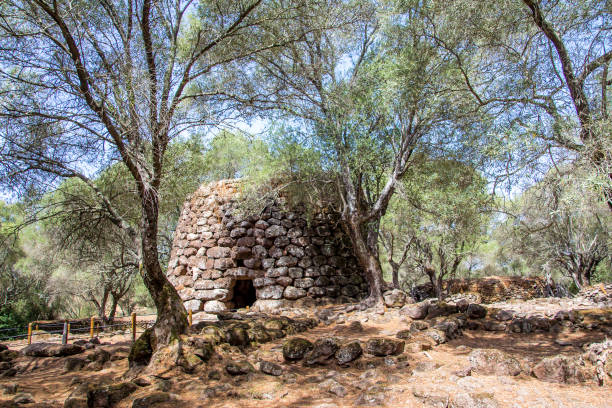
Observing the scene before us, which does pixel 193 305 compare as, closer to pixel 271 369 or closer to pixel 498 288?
pixel 271 369

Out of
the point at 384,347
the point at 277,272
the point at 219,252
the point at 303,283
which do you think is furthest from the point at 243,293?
the point at 384,347

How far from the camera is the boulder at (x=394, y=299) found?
9078 mm

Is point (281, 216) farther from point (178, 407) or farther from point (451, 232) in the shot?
point (178, 407)

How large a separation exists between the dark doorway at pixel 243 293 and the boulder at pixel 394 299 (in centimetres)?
449

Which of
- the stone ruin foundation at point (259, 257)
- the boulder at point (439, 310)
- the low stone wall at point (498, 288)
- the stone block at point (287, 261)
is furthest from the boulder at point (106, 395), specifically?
the low stone wall at point (498, 288)

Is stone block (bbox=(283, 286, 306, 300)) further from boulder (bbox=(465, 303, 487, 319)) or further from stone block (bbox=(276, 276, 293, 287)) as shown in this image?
boulder (bbox=(465, 303, 487, 319))

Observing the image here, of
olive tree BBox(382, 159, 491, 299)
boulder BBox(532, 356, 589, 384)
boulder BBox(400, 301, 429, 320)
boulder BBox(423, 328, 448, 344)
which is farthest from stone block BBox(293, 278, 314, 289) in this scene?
boulder BBox(532, 356, 589, 384)

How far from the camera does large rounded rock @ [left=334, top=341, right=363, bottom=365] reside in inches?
204

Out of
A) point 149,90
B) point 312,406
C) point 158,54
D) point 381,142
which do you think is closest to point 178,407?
point 312,406

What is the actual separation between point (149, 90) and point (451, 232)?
8291 mm

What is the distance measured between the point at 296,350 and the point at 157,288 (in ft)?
7.71

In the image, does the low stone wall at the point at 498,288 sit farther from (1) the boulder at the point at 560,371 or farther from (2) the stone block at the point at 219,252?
(1) the boulder at the point at 560,371

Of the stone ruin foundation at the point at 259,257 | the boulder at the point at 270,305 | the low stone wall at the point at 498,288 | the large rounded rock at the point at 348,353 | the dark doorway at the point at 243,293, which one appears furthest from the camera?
the low stone wall at the point at 498,288

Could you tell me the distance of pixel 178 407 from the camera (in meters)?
4.01
